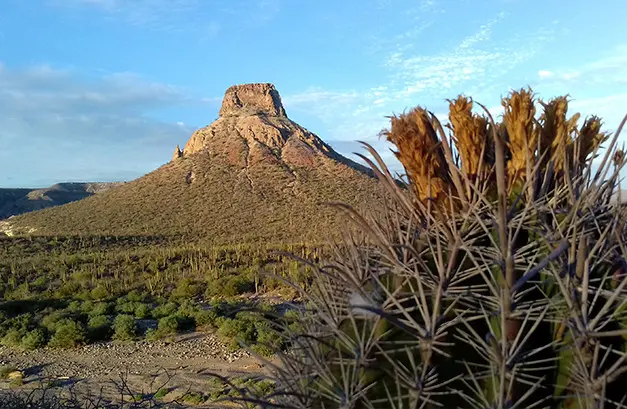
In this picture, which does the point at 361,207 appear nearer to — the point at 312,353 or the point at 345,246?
the point at 345,246

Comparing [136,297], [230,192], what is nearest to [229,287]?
[136,297]

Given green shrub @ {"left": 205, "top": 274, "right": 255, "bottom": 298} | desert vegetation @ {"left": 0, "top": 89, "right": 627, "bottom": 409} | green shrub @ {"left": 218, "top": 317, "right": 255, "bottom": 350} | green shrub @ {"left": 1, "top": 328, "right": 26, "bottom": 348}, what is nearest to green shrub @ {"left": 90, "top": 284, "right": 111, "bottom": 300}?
green shrub @ {"left": 205, "top": 274, "right": 255, "bottom": 298}

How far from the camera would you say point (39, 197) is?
114 metres

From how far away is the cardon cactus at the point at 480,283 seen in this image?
1.63 metres

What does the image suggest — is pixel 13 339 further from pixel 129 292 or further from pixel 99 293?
pixel 129 292

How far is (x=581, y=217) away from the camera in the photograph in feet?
6.06

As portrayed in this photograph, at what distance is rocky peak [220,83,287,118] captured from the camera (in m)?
83.2

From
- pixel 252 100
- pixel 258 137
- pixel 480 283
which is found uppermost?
pixel 252 100

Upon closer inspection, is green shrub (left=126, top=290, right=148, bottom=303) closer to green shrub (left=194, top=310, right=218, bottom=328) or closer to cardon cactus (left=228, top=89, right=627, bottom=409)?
green shrub (left=194, top=310, right=218, bottom=328)

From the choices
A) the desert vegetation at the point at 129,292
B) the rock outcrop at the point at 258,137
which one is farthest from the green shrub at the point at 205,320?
the rock outcrop at the point at 258,137

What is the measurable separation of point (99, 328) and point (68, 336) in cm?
93

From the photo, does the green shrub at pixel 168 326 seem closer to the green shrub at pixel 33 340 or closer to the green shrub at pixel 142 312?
the green shrub at pixel 142 312

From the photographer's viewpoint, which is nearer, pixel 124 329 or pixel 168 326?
pixel 124 329

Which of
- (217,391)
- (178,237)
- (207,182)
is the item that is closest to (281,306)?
(217,391)
